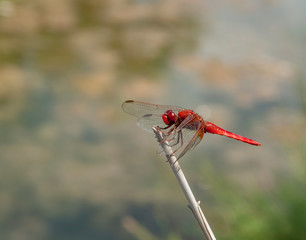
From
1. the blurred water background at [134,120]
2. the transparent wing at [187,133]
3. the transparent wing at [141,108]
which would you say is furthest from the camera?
the blurred water background at [134,120]

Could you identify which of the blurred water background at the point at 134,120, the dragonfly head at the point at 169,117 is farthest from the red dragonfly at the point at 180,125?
the blurred water background at the point at 134,120

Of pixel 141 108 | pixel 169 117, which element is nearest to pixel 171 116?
pixel 169 117

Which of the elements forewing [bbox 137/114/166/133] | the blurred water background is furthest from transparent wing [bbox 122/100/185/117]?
the blurred water background

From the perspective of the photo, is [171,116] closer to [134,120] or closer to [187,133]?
[187,133]

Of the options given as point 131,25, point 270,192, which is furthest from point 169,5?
point 270,192

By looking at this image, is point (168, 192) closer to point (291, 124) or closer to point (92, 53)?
point (291, 124)

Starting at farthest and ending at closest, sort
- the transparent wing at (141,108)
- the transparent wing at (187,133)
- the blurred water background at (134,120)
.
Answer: the blurred water background at (134,120) → the transparent wing at (141,108) → the transparent wing at (187,133)

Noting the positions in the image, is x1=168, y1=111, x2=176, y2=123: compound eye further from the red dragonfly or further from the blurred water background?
the blurred water background

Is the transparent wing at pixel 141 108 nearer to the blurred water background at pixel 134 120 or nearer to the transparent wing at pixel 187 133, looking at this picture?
the transparent wing at pixel 187 133
